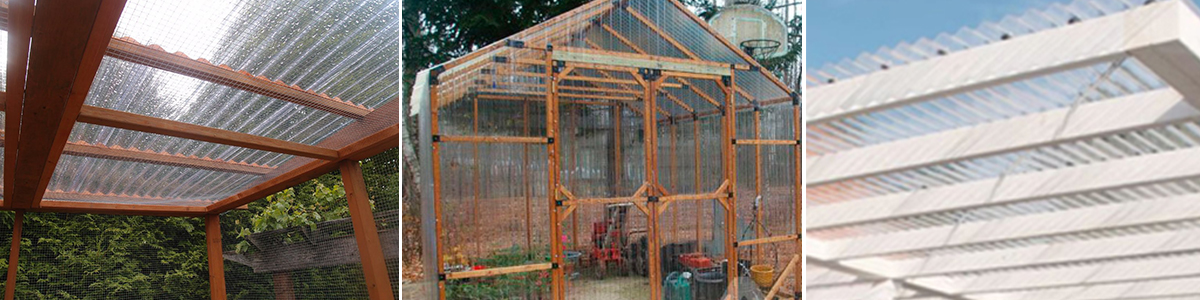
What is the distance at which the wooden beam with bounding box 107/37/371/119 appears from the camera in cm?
191

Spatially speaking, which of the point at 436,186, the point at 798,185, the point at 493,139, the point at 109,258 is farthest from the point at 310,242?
the point at 798,185

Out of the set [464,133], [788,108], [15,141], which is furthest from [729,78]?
[15,141]

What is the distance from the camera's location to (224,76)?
2.16m

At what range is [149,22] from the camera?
1769mm

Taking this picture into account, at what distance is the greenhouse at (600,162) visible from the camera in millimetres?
3447

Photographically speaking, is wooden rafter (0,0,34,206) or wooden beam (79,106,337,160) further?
wooden beam (79,106,337,160)

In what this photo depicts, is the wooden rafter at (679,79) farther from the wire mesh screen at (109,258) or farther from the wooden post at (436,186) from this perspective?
the wire mesh screen at (109,258)

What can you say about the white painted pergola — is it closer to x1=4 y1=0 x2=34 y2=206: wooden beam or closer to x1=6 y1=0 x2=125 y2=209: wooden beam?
x1=6 y1=0 x2=125 y2=209: wooden beam

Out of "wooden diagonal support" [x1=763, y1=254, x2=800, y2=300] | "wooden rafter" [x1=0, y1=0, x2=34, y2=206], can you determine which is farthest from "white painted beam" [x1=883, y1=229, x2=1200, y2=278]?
"wooden diagonal support" [x1=763, y1=254, x2=800, y2=300]

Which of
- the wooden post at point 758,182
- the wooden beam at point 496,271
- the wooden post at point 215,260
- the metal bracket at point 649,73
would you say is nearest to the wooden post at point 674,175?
the metal bracket at point 649,73

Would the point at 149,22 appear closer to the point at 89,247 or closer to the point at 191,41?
the point at 191,41

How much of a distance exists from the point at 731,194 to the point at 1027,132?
284 cm

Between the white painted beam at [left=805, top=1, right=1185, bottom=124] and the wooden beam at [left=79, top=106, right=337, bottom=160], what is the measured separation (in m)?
2.12

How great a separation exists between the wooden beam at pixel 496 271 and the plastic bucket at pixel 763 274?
1.37 m
